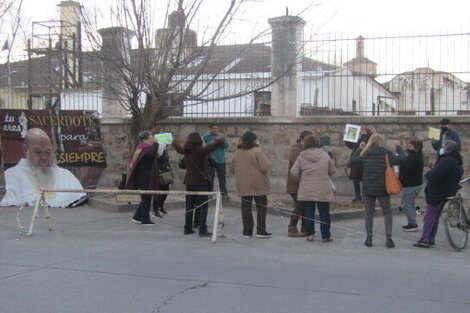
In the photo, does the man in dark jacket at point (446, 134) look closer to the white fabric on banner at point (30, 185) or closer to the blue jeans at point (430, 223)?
the blue jeans at point (430, 223)

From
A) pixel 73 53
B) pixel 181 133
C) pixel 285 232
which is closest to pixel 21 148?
pixel 73 53

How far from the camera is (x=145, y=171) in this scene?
10.4 m

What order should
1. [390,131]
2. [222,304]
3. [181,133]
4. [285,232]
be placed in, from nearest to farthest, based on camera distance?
1. [222,304]
2. [285,232]
3. [390,131]
4. [181,133]

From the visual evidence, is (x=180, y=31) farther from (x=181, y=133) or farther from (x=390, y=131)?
(x=390, y=131)

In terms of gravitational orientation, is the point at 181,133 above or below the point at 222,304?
above

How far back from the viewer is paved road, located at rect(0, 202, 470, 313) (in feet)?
18.2

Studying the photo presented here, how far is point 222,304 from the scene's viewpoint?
5.52m

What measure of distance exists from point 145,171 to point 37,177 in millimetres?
3922

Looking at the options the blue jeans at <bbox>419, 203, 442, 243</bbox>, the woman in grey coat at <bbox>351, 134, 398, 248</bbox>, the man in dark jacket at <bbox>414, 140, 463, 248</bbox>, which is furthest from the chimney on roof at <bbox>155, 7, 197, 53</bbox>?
the blue jeans at <bbox>419, 203, 442, 243</bbox>

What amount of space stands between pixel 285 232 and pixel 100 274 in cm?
391

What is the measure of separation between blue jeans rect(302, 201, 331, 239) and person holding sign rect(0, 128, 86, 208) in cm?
615

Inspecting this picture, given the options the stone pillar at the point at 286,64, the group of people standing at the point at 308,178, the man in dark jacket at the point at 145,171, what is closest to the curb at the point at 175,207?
the group of people standing at the point at 308,178

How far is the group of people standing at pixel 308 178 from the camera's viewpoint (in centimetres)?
833

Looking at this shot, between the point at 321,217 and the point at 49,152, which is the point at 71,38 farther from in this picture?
the point at 321,217
